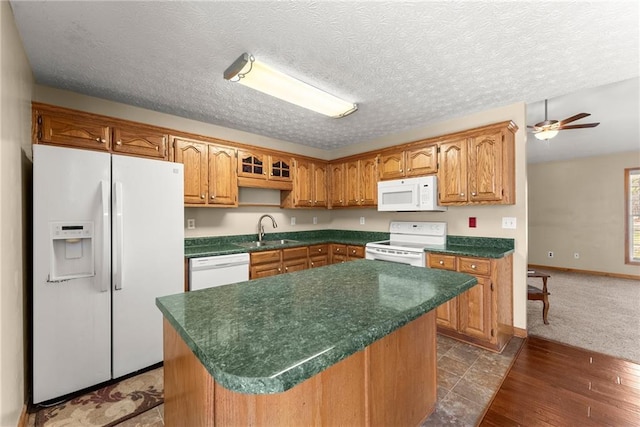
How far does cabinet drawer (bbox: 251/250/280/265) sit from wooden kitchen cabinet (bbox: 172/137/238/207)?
696 millimetres

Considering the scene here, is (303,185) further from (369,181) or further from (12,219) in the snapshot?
(12,219)

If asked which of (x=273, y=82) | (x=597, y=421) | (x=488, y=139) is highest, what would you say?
(x=273, y=82)

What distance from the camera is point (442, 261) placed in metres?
2.86

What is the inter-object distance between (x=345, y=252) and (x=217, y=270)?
185 centimetres

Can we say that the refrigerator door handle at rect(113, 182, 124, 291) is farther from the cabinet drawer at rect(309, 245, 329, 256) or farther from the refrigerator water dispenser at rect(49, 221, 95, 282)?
the cabinet drawer at rect(309, 245, 329, 256)

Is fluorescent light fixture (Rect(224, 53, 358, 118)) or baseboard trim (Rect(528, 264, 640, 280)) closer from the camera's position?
fluorescent light fixture (Rect(224, 53, 358, 118))

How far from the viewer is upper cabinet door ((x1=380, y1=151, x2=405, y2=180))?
354 cm

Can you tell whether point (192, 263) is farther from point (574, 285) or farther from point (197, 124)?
point (574, 285)

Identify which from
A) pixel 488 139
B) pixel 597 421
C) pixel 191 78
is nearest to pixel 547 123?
pixel 488 139

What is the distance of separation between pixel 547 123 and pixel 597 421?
3084mm

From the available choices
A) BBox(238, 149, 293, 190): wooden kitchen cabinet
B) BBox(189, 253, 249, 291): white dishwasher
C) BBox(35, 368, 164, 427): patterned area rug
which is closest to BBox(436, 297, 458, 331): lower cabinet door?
BBox(189, 253, 249, 291): white dishwasher

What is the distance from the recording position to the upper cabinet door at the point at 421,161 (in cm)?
322

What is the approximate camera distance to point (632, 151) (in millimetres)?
5188

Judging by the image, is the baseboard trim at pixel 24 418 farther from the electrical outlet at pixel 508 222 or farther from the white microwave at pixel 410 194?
the electrical outlet at pixel 508 222
